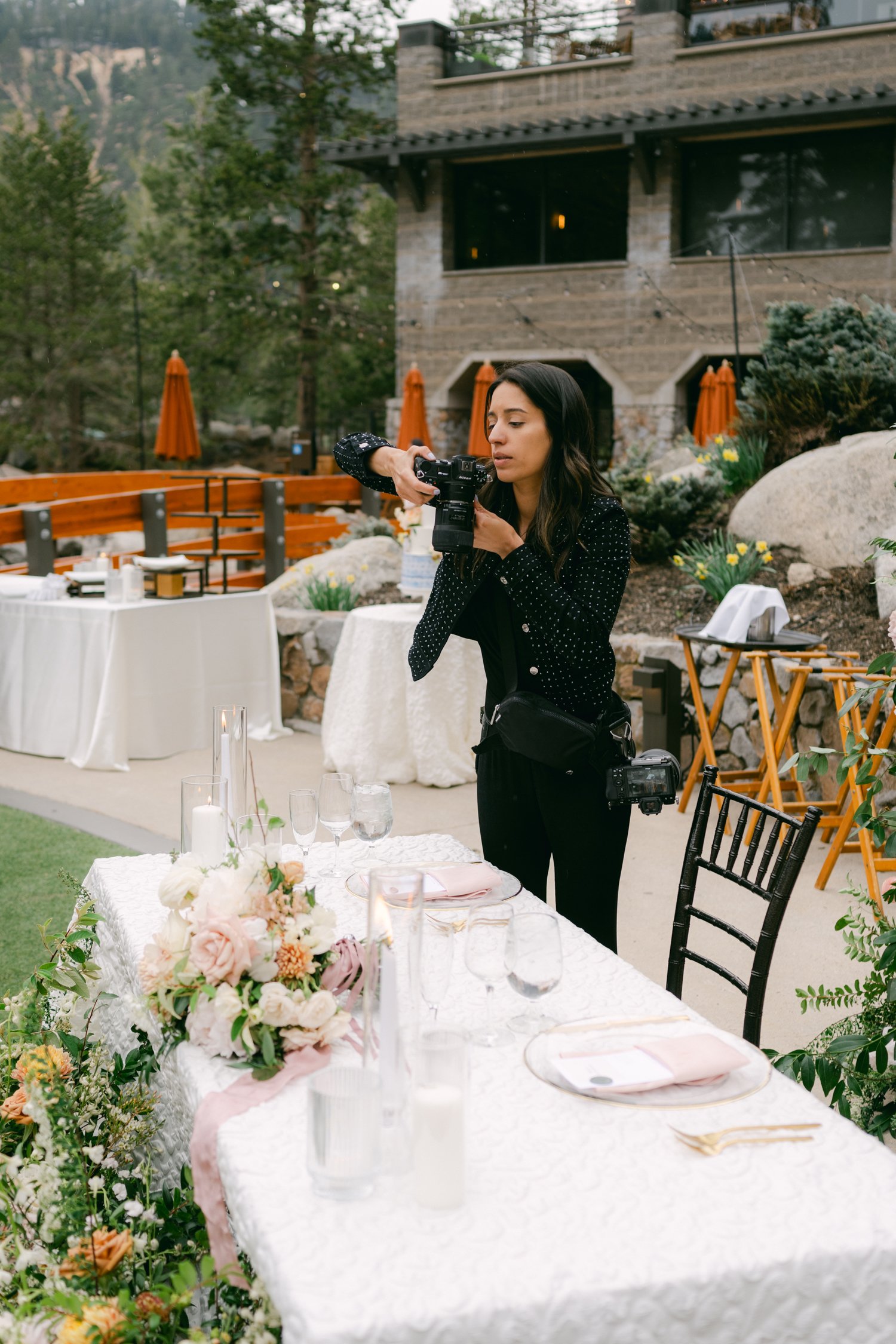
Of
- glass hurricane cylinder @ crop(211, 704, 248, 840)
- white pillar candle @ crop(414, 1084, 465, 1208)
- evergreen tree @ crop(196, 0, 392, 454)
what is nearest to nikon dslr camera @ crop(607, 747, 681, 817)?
glass hurricane cylinder @ crop(211, 704, 248, 840)

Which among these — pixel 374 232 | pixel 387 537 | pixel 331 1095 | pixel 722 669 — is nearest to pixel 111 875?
pixel 331 1095

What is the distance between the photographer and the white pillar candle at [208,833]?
6.55ft

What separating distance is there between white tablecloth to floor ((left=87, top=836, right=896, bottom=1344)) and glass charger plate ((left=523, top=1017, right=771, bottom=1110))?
0.02 meters

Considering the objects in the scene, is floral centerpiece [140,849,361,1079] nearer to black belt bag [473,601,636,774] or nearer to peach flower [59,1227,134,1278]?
peach flower [59,1227,134,1278]

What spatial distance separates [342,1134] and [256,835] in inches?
32.4

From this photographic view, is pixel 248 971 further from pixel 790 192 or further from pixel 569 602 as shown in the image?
pixel 790 192

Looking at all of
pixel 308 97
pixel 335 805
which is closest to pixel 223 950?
pixel 335 805

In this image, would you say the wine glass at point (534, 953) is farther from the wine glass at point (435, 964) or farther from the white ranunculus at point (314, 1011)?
the white ranunculus at point (314, 1011)

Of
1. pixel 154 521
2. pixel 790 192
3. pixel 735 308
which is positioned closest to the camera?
pixel 154 521

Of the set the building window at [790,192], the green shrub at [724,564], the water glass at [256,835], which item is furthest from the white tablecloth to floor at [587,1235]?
the building window at [790,192]

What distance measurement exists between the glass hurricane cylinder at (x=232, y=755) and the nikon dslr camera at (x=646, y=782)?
734mm

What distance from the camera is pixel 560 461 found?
2.39 m

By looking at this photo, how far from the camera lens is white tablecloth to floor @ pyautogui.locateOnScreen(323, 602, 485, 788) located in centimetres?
602

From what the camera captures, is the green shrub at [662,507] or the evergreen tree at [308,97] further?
the evergreen tree at [308,97]
